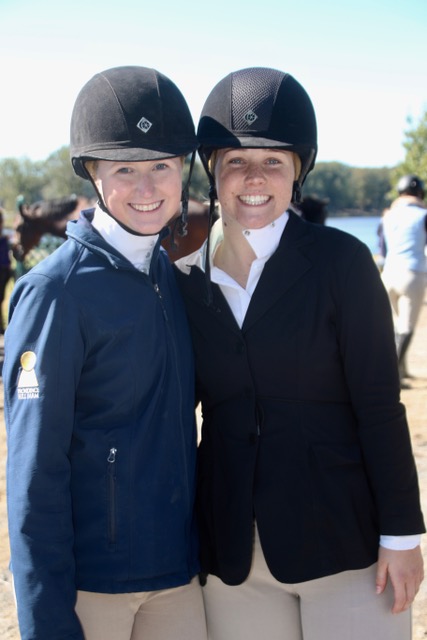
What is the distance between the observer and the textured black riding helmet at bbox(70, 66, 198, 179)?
6.45 feet

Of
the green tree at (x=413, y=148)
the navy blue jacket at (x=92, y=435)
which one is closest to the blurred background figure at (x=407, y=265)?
the navy blue jacket at (x=92, y=435)

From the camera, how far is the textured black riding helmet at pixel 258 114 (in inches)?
80.7

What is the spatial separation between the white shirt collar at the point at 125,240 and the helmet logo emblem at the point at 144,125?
0.25 metres

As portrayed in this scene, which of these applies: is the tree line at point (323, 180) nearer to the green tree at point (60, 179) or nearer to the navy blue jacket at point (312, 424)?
the green tree at point (60, 179)

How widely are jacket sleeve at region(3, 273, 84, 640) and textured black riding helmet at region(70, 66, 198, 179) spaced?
48 cm

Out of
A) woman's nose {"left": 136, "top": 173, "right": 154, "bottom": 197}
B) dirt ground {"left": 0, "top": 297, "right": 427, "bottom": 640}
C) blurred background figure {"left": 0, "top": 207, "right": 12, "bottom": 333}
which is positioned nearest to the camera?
woman's nose {"left": 136, "top": 173, "right": 154, "bottom": 197}

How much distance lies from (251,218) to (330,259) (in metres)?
0.27

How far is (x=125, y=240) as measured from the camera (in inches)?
77.2

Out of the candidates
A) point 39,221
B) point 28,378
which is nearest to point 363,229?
point 39,221

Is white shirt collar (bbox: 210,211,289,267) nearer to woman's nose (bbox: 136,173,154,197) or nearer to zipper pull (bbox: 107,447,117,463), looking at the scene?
woman's nose (bbox: 136,173,154,197)

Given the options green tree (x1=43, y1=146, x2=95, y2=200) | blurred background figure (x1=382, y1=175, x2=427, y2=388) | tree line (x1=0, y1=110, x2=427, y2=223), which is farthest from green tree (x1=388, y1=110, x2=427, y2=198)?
blurred background figure (x1=382, y1=175, x2=427, y2=388)

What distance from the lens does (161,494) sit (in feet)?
6.06

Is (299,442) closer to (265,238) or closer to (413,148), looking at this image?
(265,238)

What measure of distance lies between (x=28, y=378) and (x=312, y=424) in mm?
740
